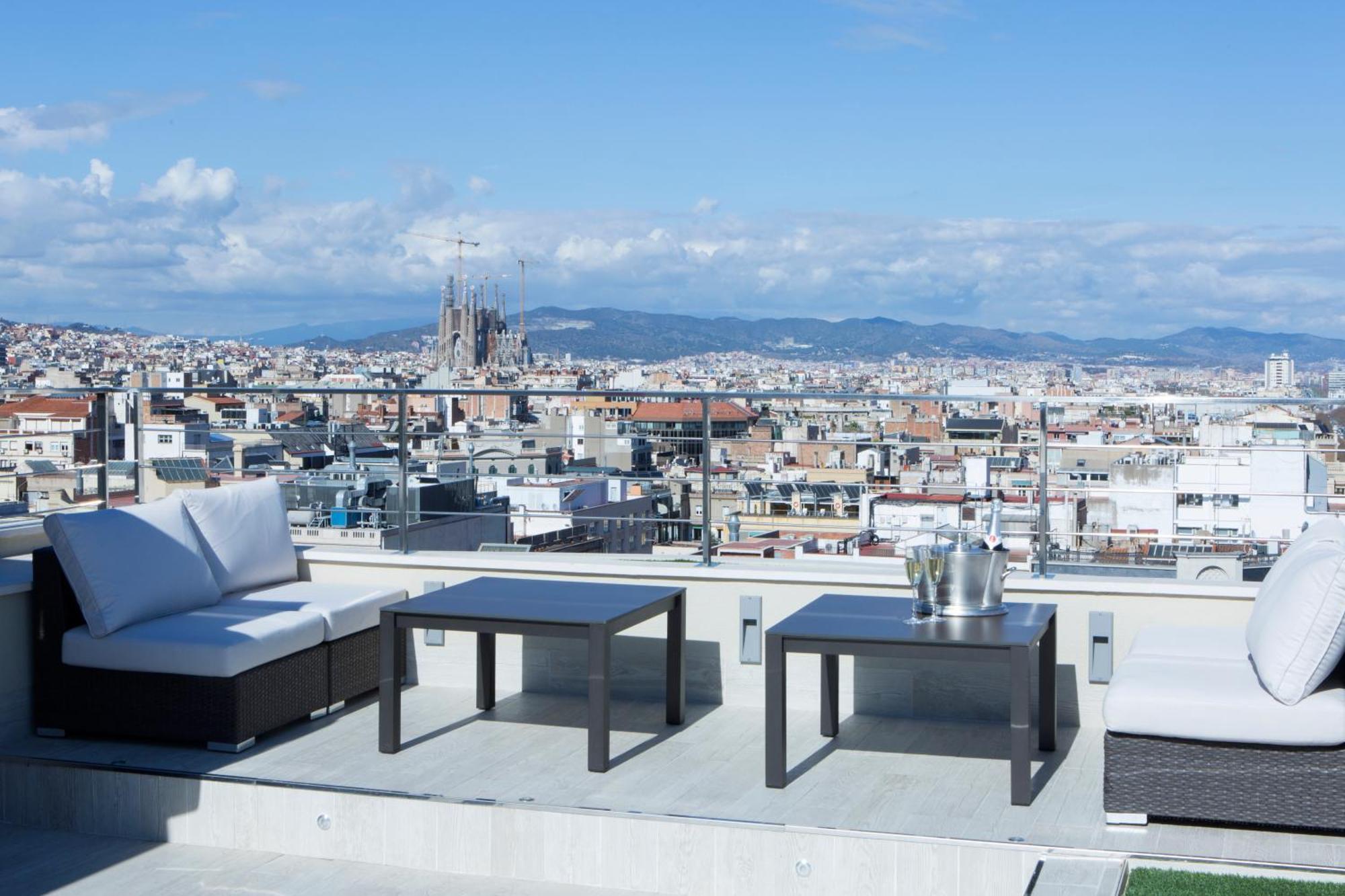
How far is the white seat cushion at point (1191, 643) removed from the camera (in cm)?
366

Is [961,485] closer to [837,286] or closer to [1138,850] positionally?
[1138,850]

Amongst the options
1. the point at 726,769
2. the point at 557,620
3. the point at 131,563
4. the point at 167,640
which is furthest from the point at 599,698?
the point at 131,563

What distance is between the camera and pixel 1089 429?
8.73 meters

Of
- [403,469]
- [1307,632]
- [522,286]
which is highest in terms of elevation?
[522,286]

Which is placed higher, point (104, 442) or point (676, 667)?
point (104, 442)

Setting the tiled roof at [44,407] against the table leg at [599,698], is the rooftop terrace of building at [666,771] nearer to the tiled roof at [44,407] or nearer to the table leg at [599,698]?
the table leg at [599,698]

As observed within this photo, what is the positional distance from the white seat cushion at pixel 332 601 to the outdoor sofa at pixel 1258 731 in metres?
2.43

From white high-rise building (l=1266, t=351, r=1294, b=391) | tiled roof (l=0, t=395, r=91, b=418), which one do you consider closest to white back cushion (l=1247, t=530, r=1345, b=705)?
tiled roof (l=0, t=395, r=91, b=418)

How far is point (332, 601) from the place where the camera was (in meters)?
4.49

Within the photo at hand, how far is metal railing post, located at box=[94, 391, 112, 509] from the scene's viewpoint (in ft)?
16.8

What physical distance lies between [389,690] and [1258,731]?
2379mm

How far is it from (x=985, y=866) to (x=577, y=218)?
75.6m

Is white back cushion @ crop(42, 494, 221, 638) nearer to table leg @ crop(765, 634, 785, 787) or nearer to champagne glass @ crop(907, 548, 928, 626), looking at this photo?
table leg @ crop(765, 634, 785, 787)

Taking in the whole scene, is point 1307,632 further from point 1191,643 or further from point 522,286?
point 522,286
